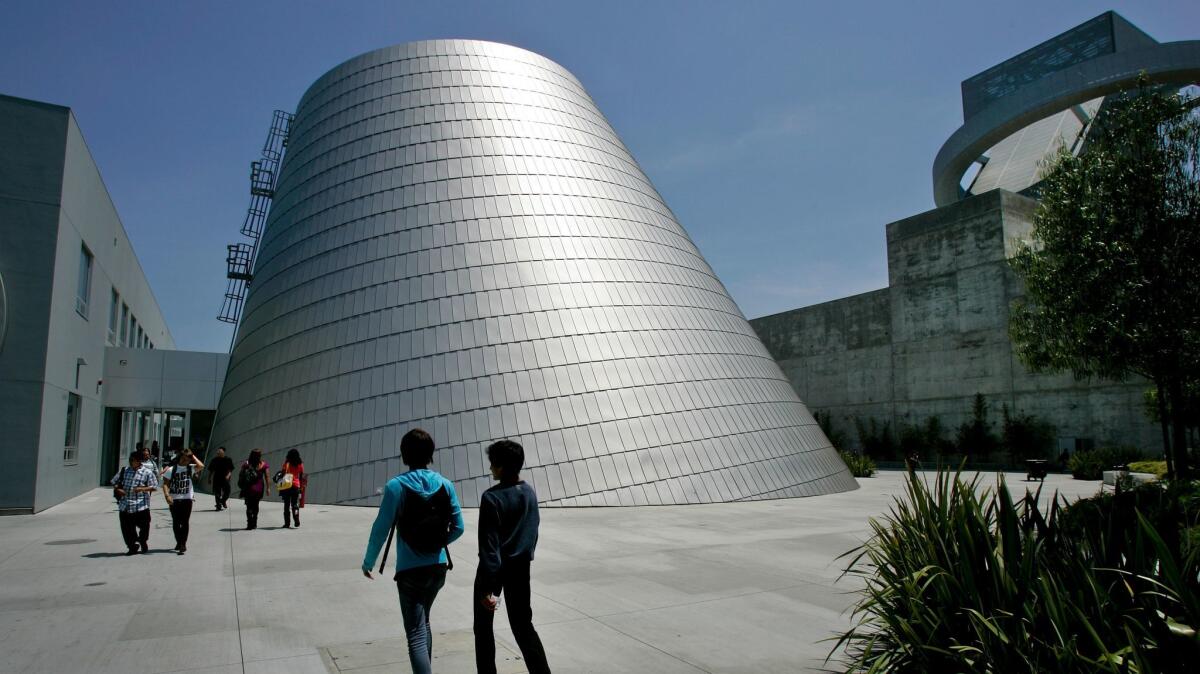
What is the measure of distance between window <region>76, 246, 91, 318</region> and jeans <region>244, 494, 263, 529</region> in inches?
421

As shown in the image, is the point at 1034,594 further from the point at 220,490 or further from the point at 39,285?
the point at 39,285

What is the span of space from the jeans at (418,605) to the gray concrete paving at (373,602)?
3.58ft

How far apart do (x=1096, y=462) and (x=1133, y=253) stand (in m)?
18.5

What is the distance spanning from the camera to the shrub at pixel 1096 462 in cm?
2827

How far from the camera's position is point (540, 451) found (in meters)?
16.6

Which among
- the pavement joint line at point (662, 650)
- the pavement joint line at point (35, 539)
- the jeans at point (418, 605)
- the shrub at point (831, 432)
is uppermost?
the shrub at point (831, 432)

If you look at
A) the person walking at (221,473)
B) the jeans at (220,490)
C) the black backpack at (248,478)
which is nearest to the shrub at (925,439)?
the jeans at (220,490)

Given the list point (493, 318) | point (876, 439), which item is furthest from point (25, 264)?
point (876, 439)

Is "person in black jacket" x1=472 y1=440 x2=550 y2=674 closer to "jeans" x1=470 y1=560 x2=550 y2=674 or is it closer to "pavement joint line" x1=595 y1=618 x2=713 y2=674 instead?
"jeans" x1=470 y1=560 x2=550 y2=674

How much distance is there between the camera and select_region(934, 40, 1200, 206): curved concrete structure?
33156 millimetres

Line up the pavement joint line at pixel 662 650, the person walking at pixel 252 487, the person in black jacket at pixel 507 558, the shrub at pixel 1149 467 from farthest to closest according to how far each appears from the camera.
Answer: the shrub at pixel 1149 467
the person walking at pixel 252 487
the pavement joint line at pixel 662 650
the person in black jacket at pixel 507 558

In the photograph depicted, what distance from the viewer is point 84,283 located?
21188 mm

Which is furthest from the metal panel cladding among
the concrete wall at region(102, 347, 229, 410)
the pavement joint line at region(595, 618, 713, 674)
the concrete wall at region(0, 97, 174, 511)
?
the pavement joint line at region(595, 618, 713, 674)

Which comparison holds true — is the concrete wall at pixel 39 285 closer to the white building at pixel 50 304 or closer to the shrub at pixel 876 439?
the white building at pixel 50 304
